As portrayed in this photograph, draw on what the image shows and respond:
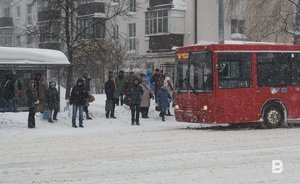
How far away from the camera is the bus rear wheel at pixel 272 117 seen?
22469mm

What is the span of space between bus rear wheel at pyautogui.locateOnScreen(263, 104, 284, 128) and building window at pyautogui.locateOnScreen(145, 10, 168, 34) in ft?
75.8

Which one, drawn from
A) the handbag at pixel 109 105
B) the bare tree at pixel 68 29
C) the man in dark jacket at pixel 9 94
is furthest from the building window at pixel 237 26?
the man in dark jacket at pixel 9 94

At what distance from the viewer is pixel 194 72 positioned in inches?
880

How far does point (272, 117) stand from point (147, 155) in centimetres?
906

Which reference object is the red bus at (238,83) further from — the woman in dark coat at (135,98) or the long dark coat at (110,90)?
the long dark coat at (110,90)

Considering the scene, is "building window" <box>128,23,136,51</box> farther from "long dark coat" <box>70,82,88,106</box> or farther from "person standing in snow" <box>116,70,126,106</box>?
"long dark coat" <box>70,82,88,106</box>

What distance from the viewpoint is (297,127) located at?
23094 millimetres

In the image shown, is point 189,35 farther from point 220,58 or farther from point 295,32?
point 220,58

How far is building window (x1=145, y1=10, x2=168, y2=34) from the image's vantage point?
148 ft

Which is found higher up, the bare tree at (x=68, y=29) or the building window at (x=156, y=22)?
the building window at (x=156, y=22)

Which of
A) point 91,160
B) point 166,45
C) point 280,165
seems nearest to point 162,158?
point 91,160

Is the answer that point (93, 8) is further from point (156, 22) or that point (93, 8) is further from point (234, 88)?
point (234, 88)

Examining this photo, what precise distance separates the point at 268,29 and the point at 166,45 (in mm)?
12151

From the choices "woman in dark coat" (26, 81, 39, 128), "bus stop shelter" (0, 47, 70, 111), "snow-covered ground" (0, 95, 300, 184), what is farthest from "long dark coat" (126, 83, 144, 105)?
"woman in dark coat" (26, 81, 39, 128)
